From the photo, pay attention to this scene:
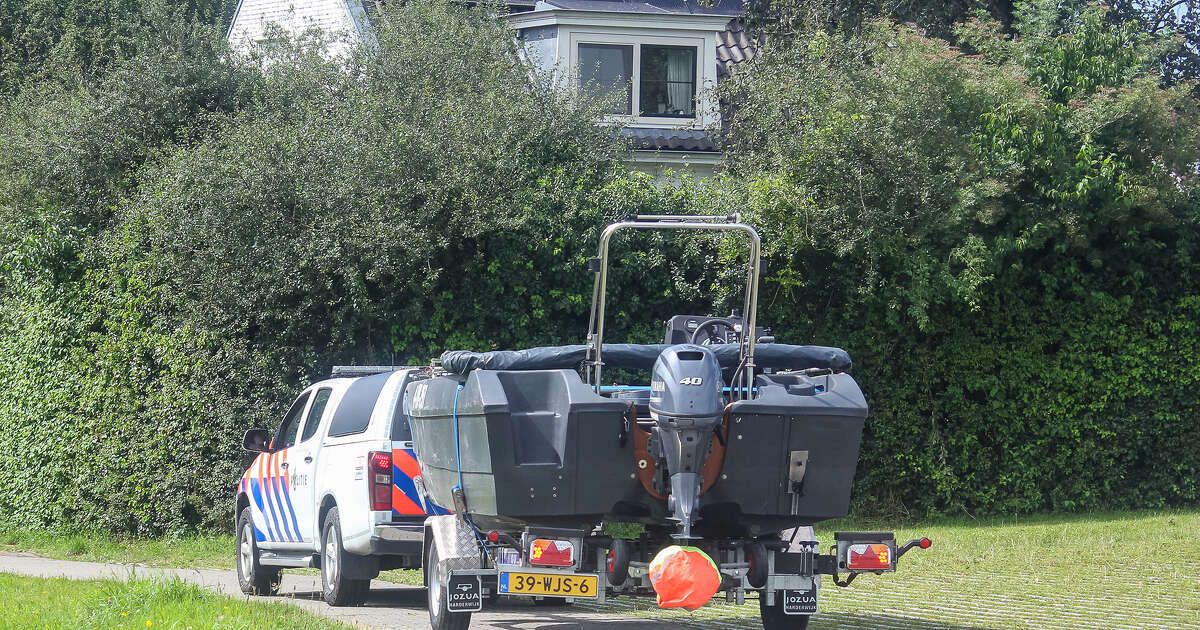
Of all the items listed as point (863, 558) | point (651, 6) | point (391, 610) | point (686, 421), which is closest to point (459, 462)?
point (686, 421)

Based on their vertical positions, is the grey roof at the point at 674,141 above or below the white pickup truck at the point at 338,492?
above

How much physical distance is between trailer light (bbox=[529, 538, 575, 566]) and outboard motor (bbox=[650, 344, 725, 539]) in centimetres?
66

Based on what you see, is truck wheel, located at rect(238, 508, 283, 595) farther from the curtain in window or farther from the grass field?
the curtain in window

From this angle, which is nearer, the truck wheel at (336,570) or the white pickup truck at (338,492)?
the white pickup truck at (338,492)

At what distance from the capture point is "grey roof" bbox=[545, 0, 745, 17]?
2491 cm

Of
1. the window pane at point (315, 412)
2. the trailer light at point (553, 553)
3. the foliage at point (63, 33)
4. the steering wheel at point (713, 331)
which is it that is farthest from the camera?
the foliage at point (63, 33)

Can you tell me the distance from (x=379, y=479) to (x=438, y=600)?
169 centimetres

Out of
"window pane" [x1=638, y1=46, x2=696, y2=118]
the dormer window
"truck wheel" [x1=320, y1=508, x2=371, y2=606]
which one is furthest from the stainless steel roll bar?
"window pane" [x1=638, y1=46, x2=696, y2=118]

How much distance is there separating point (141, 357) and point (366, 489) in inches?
337

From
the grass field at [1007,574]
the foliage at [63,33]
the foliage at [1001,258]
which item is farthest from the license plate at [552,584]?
the foliage at [63,33]

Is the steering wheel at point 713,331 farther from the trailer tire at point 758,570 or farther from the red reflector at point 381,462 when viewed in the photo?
the red reflector at point 381,462

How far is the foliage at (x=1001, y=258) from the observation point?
15.5m

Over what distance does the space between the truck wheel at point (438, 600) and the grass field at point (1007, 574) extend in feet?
7.70

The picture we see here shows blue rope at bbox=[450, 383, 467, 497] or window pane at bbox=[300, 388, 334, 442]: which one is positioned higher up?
blue rope at bbox=[450, 383, 467, 497]
